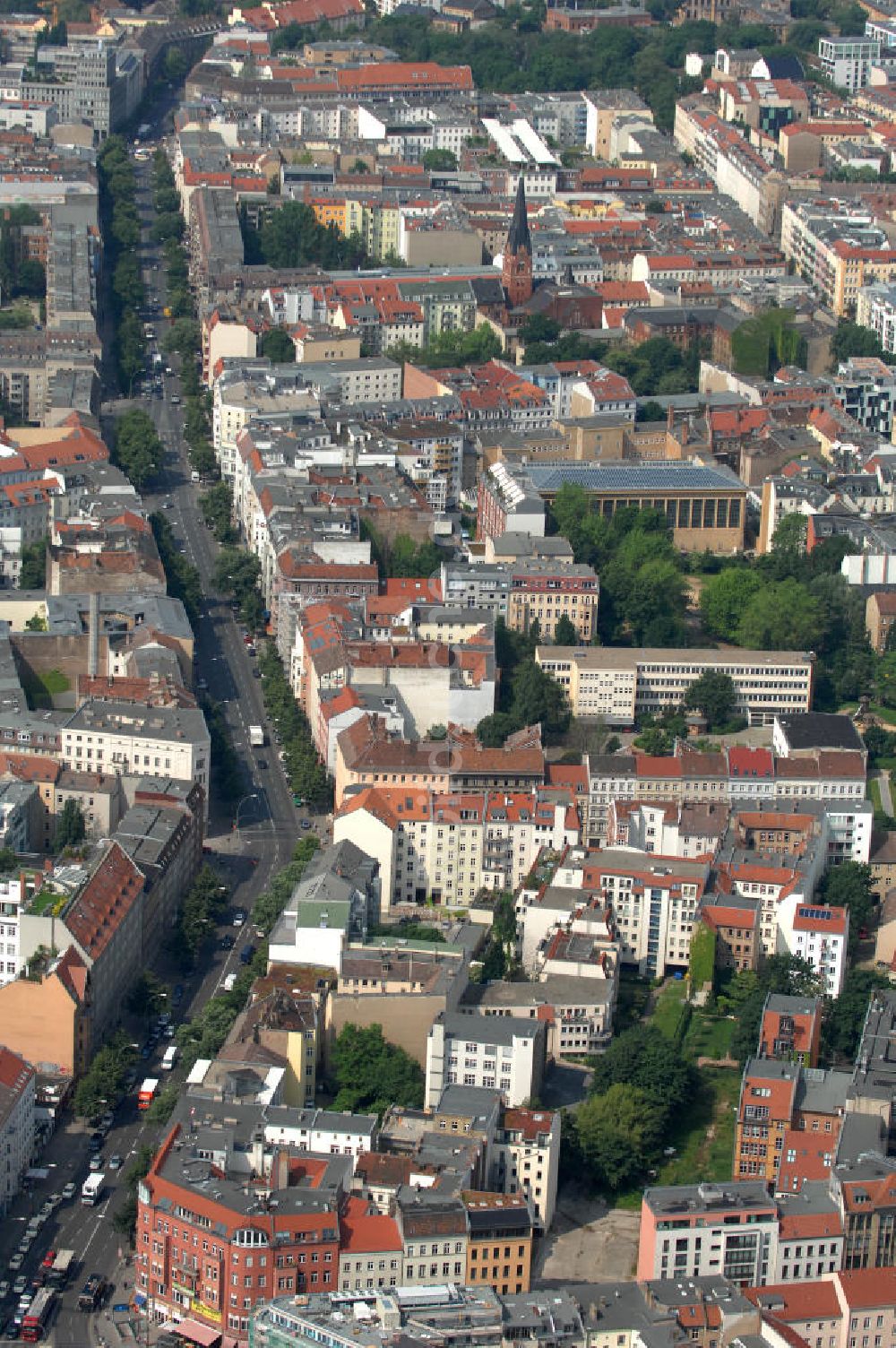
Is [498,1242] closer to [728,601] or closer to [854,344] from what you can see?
[728,601]

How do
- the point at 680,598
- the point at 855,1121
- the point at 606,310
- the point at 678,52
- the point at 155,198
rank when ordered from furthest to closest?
1. the point at 678,52
2. the point at 155,198
3. the point at 606,310
4. the point at 680,598
5. the point at 855,1121

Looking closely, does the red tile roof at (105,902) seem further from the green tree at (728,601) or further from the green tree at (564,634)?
the green tree at (728,601)

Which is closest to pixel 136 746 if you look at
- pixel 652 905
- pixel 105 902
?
pixel 105 902

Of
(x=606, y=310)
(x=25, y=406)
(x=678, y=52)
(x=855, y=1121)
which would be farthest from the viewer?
(x=678, y=52)

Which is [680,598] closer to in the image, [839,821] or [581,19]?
[839,821]

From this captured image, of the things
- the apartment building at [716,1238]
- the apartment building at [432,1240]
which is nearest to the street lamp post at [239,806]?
the apartment building at [432,1240]

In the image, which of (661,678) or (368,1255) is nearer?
(368,1255)

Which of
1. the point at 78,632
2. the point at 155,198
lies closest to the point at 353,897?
the point at 78,632
